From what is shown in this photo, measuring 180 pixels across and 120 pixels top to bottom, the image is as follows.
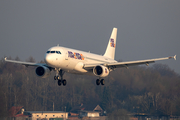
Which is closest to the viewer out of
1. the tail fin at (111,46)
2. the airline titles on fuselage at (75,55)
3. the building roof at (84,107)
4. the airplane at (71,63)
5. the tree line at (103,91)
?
the airplane at (71,63)

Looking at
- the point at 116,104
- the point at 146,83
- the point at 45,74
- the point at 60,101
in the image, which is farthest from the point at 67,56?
the point at 60,101

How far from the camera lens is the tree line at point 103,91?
56.6 metres

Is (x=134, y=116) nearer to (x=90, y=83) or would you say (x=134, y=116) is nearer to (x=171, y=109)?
(x=171, y=109)

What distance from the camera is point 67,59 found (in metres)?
34.9

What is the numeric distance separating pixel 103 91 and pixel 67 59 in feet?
113

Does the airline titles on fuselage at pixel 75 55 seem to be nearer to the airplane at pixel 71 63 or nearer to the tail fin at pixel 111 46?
the airplane at pixel 71 63

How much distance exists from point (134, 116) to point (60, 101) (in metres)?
21.2

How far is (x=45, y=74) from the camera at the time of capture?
37.3 meters

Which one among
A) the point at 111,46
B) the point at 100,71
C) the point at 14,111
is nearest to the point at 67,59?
the point at 100,71

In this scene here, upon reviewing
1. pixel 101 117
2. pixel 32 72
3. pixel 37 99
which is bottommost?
pixel 101 117

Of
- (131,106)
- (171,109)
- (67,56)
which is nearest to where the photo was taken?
(67,56)

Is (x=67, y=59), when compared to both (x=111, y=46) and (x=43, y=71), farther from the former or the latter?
(x=111, y=46)

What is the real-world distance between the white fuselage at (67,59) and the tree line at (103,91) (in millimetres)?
22335

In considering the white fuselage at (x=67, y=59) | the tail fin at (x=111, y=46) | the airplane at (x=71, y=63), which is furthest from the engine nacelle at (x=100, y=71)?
the tail fin at (x=111, y=46)
